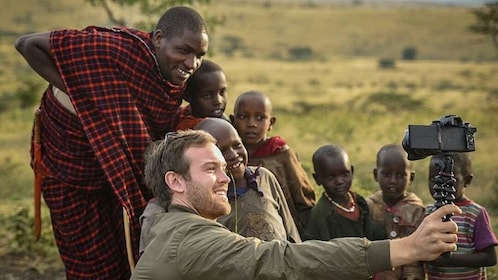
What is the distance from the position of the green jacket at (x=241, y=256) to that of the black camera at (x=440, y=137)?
35 centimetres

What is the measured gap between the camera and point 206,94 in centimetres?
431

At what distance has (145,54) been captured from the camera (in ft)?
12.9

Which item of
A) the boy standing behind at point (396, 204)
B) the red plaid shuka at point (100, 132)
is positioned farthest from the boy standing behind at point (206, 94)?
the boy standing behind at point (396, 204)

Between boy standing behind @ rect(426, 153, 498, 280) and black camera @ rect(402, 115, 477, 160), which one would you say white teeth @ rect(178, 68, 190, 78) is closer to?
boy standing behind @ rect(426, 153, 498, 280)

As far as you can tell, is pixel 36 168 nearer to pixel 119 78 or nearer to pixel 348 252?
pixel 119 78

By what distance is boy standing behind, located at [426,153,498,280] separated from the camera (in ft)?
13.1

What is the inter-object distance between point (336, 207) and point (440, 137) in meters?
1.70

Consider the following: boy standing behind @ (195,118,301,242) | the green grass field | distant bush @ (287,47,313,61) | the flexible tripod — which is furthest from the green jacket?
distant bush @ (287,47,313,61)

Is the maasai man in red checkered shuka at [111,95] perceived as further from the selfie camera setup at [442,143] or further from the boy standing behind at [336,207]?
the selfie camera setup at [442,143]

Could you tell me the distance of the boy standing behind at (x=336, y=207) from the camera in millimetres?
4270

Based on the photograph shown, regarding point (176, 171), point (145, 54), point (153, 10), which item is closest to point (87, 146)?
point (145, 54)

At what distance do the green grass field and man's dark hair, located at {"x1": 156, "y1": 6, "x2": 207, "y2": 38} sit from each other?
9.65ft

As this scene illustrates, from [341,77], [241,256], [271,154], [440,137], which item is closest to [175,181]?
[241,256]

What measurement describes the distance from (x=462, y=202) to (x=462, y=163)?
199 millimetres
